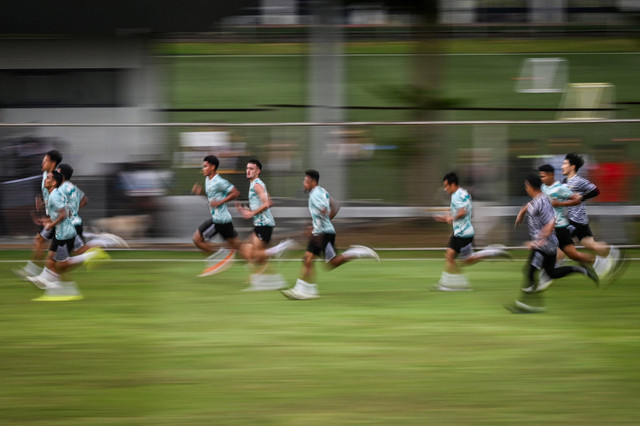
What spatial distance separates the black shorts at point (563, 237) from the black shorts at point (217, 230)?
Result: 13.6 ft

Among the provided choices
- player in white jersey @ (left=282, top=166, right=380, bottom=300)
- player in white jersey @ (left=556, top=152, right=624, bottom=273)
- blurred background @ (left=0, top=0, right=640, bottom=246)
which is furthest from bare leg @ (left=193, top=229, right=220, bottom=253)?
player in white jersey @ (left=556, top=152, right=624, bottom=273)

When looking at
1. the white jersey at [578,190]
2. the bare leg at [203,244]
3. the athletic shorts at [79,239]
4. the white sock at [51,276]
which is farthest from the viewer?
the bare leg at [203,244]

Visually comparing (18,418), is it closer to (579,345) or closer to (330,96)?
(579,345)

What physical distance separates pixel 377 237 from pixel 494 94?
63.5 feet

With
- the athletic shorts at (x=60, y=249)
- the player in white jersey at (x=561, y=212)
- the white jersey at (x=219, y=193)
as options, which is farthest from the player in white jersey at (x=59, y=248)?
the player in white jersey at (x=561, y=212)

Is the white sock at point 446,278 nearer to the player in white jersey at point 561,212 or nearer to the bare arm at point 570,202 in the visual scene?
the player in white jersey at point 561,212

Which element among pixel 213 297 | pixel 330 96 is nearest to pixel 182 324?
pixel 213 297

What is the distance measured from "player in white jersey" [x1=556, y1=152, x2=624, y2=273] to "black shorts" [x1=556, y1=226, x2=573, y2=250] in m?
0.32

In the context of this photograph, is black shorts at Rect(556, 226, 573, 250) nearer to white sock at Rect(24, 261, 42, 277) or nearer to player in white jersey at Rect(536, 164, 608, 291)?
player in white jersey at Rect(536, 164, 608, 291)

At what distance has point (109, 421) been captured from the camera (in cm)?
718

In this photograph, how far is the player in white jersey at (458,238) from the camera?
41.4 ft

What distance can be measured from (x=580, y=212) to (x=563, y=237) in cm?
58

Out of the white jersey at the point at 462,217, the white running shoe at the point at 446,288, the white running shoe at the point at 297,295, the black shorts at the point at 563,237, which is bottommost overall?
the white running shoe at the point at 446,288

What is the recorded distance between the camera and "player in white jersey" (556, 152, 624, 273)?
13.1 meters
